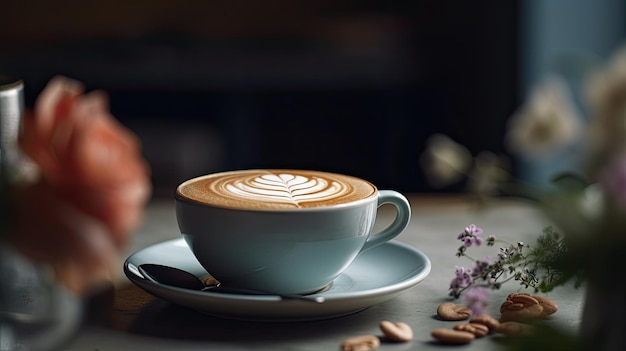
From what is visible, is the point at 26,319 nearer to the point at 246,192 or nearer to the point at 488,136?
the point at 246,192

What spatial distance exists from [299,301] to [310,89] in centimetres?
255

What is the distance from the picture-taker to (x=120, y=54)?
3.31 m

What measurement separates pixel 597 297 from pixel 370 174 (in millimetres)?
2702

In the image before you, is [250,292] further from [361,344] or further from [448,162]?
[448,162]

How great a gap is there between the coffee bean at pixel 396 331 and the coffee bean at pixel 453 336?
1.0 inches

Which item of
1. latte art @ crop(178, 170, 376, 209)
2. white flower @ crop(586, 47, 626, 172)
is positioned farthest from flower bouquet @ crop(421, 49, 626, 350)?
latte art @ crop(178, 170, 376, 209)

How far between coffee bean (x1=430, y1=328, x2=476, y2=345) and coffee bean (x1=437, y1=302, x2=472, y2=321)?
0.19 feet

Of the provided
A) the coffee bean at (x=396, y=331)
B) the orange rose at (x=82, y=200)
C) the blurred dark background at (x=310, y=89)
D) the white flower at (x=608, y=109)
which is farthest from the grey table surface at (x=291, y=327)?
the blurred dark background at (x=310, y=89)

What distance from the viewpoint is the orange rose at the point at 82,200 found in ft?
1.62

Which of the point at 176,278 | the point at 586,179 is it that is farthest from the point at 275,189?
the point at 586,179

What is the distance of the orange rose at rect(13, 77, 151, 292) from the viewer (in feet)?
1.62

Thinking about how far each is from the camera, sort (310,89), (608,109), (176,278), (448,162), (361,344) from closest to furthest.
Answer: (608,109)
(448,162)
(361,344)
(176,278)
(310,89)

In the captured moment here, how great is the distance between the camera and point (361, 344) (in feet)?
2.44

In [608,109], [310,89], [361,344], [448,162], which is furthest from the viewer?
[310,89]
